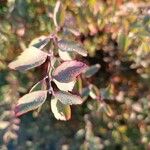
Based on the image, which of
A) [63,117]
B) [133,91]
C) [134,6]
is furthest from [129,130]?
[63,117]

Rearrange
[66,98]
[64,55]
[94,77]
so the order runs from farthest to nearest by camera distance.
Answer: [94,77] < [64,55] < [66,98]

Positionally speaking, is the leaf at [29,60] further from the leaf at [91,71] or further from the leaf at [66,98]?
the leaf at [91,71]

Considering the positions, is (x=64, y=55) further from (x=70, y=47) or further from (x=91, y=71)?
(x=91, y=71)

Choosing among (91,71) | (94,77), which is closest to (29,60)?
(91,71)

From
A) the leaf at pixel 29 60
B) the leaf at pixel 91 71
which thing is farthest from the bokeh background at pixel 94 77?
the leaf at pixel 29 60

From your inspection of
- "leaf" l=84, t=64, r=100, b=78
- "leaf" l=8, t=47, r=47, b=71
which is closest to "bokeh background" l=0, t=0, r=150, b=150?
"leaf" l=84, t=64, r=100, b=78

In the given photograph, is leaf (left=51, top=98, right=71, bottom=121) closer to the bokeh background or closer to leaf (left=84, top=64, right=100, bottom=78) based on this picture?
the bokeh background
